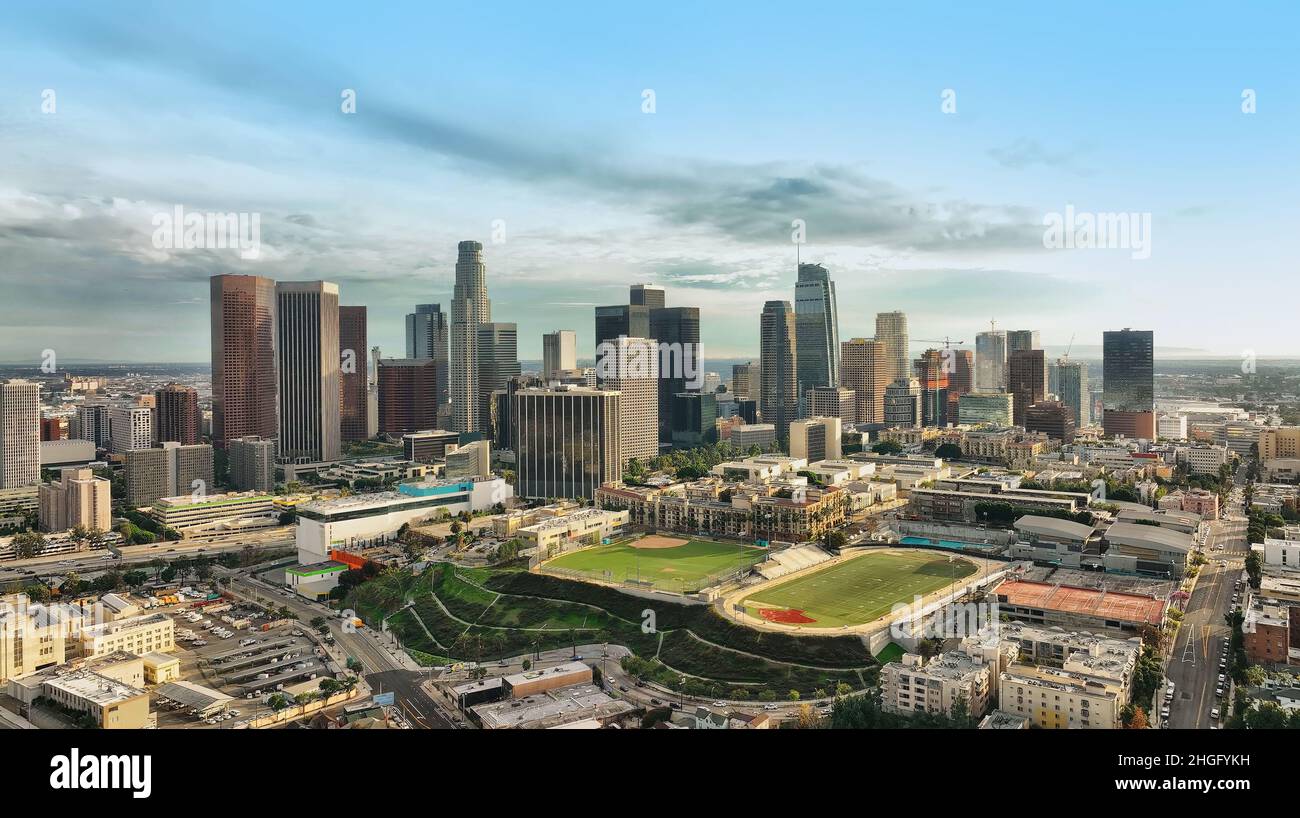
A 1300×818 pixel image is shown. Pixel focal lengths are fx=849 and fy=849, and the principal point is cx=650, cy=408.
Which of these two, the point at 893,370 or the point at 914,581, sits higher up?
the point at 893,370

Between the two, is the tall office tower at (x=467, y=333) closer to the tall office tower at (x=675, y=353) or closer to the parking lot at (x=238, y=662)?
the tall office tower at (x=675, y=353)

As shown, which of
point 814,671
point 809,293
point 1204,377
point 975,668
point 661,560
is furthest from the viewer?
point 809,293

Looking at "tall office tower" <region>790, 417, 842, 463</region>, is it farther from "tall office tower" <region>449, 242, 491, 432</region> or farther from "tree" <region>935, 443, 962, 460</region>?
"tall office tower" <region>449, 242, 491, 432</region>

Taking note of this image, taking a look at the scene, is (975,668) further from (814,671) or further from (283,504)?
(283,504)

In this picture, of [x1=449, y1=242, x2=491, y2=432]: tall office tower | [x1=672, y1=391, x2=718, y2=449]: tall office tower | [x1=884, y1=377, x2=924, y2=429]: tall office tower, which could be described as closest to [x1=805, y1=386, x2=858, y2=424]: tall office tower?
[x1=884, y1=377, x2=924, y2=429]: tall office tower

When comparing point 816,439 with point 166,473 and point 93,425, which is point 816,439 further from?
point 93,425
